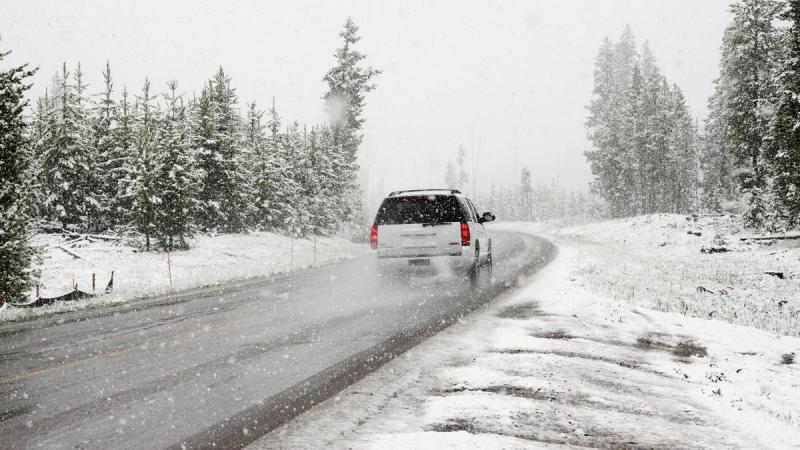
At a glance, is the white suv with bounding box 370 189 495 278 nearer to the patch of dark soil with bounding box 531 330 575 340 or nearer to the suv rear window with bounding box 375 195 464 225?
the suv rear window with bounding box 375 195 464 225

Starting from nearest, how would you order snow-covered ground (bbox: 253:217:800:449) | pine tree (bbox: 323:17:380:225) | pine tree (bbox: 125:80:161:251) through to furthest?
snow-covered ground (bbox: 253:217:800:449) < pine tree (bbox: 125:80:161:251) < pine tree (bbox: 323:17:380:225)

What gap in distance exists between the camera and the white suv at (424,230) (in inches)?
492

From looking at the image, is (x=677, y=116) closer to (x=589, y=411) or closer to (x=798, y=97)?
(x=798, y=97)

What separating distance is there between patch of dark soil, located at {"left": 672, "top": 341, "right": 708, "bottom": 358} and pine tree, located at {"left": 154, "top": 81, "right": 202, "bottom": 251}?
67.6 ft

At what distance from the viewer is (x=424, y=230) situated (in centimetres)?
1250

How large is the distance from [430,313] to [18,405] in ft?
18.8

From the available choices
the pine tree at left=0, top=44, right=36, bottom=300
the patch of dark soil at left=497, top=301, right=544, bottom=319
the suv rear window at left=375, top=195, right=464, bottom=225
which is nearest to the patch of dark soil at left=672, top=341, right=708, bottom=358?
the patch of dark soil at left=497, top=301, right=544, bottom=319

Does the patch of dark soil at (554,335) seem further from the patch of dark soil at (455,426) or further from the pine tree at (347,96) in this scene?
the pine tree at (347,96)

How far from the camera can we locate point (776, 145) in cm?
2230

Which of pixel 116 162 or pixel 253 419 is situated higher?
pixel 116 162

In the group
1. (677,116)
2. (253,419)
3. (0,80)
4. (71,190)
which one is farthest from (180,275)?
(677,116)

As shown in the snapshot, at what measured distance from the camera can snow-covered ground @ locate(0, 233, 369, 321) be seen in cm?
→ 1431

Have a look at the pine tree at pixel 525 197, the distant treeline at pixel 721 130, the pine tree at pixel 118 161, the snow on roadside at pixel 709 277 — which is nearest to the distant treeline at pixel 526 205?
the pine tree at pixel 525 197

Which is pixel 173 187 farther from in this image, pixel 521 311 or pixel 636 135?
pixel 636 135
